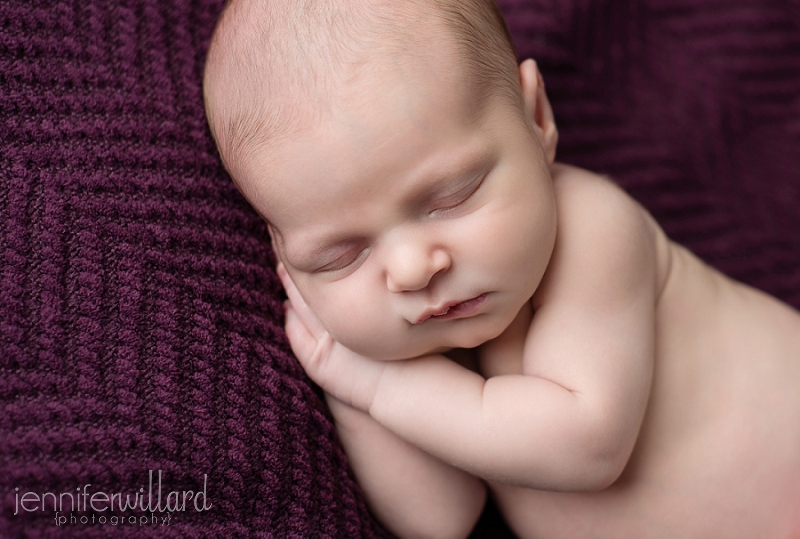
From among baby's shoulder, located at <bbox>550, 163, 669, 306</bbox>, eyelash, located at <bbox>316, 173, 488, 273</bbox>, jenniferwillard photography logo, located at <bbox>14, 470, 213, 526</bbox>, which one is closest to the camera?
jenniferwillard photography logo, located at <bbox>14, 470, 213, 526</bbox>

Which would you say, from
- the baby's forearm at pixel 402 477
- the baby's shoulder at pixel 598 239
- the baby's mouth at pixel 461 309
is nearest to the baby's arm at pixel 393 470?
the baby's forearm at pixel 402 477

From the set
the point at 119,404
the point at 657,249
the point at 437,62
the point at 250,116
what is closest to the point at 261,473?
the point at 119,404

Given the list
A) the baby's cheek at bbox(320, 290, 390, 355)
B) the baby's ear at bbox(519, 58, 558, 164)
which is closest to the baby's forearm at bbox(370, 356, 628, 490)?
the baby's cheek at bbox(320, 290, 390, 355)

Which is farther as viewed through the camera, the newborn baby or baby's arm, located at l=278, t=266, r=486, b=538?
baby's arm, located at l=278, t=266, r=486, b=538

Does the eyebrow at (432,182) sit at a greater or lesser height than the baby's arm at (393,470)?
greater

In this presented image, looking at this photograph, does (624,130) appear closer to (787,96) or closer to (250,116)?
(787,96)

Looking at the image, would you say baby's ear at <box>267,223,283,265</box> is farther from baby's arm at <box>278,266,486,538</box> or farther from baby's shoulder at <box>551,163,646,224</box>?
baby's shoulder at <box>551,163,646,224</box>

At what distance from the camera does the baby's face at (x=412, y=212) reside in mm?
789

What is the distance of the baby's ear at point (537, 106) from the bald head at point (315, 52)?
0.28ft

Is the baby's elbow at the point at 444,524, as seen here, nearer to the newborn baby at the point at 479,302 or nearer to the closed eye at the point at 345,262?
the newborn baby at the point at 479,302

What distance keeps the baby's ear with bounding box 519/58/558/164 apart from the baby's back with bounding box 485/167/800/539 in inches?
13.1

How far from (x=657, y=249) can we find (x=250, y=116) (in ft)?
2.23

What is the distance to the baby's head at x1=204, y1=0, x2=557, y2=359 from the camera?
791 mm

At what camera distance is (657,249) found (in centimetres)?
111
